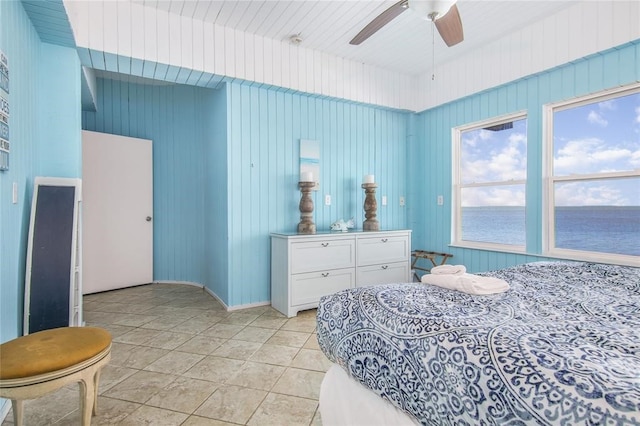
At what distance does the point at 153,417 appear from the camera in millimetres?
1616

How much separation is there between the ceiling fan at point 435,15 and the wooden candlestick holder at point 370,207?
1.81 meters

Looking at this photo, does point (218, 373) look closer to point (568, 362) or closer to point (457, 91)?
point (568, 362)

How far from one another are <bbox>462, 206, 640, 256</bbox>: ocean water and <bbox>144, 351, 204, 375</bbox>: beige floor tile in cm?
330

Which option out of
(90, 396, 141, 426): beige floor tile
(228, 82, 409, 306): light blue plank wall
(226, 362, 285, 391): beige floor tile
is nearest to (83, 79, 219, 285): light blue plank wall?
(228, 82, 409, 306): light blue plank wall

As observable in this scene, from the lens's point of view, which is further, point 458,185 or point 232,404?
point 458,185

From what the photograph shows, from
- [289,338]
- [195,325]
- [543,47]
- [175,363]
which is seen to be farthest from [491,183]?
[175,363]

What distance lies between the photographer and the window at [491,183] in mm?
3396

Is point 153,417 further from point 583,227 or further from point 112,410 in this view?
point 583,227

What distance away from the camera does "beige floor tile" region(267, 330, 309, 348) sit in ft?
8.18

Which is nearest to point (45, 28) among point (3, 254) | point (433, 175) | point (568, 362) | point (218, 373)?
point (3, 254)

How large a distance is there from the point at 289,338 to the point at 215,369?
0.67 meters

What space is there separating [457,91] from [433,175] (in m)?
1.06

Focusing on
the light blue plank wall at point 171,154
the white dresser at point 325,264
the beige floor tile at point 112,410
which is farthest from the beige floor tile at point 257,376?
the light blue plank wall at point 171,154

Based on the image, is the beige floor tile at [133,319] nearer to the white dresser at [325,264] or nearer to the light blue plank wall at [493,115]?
the white dresser at [325,264]
